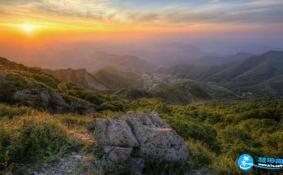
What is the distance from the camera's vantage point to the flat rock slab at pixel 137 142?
353 inches

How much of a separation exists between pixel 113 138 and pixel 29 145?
8.93 feet

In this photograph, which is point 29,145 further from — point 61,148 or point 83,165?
point 83,165

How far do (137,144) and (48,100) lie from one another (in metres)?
19.4

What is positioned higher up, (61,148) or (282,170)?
(61,148)

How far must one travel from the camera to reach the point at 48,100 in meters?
26.4

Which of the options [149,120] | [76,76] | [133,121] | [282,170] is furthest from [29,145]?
[76,76]

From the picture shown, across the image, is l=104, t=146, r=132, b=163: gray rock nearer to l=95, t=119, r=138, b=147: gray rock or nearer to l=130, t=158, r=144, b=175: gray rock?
l=130, t=158, r=144, b=175: gray rock

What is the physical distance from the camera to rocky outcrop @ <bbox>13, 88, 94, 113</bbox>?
2425 cm

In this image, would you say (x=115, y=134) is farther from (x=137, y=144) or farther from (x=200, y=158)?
(x=200, y=158)

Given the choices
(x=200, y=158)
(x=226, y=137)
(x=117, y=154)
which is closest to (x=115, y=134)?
(x=117, y=154)

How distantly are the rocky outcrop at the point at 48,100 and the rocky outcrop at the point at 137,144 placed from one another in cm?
1642

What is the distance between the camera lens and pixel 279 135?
2675cm

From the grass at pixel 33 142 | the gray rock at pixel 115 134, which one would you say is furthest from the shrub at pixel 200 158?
the grass at pixel 33 142

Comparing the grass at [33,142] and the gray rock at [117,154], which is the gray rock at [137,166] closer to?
the gray rock at [117,154]
